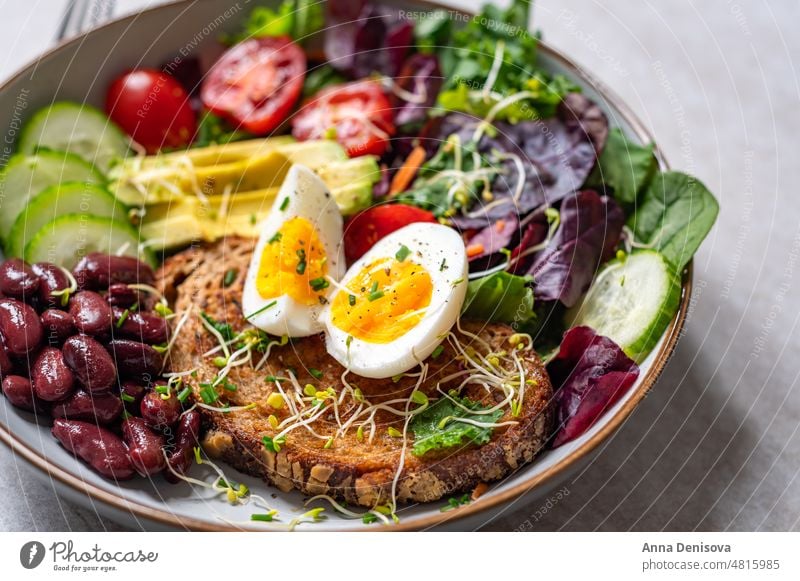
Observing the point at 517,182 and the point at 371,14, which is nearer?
the point at 517,182

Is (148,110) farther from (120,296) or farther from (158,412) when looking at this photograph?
(158,412)

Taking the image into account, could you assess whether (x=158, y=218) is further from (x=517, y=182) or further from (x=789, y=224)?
(x=789, y=224)

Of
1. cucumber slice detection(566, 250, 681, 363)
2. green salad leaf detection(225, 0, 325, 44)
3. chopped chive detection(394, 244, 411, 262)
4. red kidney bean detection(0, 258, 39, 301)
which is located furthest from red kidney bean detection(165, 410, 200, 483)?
green salad leaf detection(225, 0, 325, 44)

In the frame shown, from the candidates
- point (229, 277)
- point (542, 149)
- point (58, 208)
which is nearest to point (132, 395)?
point (229, 277)

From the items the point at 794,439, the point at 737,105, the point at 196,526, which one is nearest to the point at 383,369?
the point at 196,526
